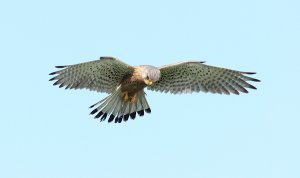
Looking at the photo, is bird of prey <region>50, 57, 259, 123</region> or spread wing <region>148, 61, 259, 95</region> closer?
bird of prey <region>50, 57, 259, 123</region>

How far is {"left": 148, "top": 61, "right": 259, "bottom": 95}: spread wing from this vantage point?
1464cm

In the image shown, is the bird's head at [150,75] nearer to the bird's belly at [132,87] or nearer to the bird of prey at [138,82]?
the bird of prey at [138,82]

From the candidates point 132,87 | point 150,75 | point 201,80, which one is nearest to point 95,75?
point 132,87

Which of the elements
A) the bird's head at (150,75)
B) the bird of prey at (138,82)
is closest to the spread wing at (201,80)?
the bird of prey at (138,82)

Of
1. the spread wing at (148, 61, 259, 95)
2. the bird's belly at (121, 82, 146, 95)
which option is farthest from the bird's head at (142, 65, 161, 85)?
the spread wing at (148, 61, 259, 95)

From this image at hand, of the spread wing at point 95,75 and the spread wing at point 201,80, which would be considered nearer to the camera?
the spread wing at point 95,75

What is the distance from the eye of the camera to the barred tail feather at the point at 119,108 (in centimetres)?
1477

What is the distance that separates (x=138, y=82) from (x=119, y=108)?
1.18 m

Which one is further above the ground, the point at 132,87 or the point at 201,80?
the point at 201,80

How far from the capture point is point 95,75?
13.9 m

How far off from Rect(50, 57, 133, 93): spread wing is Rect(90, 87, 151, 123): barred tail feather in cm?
48

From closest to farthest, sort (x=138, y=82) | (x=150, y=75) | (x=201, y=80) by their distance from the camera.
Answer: (x=150, y=75)
(x=138, y=82)
(x=201, y=80)

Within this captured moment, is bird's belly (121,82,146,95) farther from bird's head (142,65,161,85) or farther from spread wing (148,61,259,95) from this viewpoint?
spread wing (148,61,259,95)

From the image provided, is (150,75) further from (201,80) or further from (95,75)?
(201,80)
